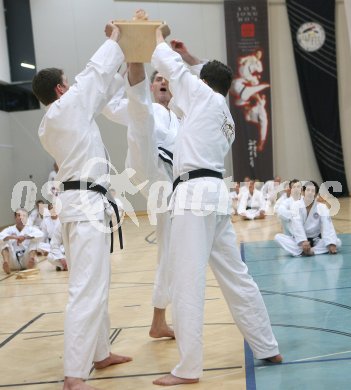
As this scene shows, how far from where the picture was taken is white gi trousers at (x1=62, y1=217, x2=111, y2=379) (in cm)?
321

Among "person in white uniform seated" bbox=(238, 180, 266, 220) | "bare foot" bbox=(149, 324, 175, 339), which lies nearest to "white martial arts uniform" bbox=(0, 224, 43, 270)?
"bare foot" bbox=(149, 324, 175, 339)

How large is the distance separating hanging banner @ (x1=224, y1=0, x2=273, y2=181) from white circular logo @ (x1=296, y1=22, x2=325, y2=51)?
4.08 ft

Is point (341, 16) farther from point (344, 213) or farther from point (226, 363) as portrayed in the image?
point (226, 363)

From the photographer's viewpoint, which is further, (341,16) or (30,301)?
(341,16)

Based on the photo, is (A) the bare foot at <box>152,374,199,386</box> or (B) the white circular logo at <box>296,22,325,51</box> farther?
(B) the white circular logo at <box>296,22,325,51</box>

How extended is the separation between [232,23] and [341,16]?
3.74 metres

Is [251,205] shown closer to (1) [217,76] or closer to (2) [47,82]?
(1) [217,76]

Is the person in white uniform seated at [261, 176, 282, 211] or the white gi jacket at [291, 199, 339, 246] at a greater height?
the white gi jacket at [291, 199, 339, 246]

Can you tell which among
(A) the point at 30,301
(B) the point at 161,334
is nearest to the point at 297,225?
(A) the point at 30,301

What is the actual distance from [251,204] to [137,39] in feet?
40.0

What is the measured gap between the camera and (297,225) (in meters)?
8.49

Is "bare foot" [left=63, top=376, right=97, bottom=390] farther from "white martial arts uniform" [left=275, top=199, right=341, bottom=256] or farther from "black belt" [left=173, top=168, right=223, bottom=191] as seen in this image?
"white martial arts uniform" [left=275, top=199, right=341, bottom=256]

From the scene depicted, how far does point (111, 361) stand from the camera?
3.80 meters

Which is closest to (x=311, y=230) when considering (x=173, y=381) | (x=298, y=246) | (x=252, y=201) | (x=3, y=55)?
(x=298, y=246)
